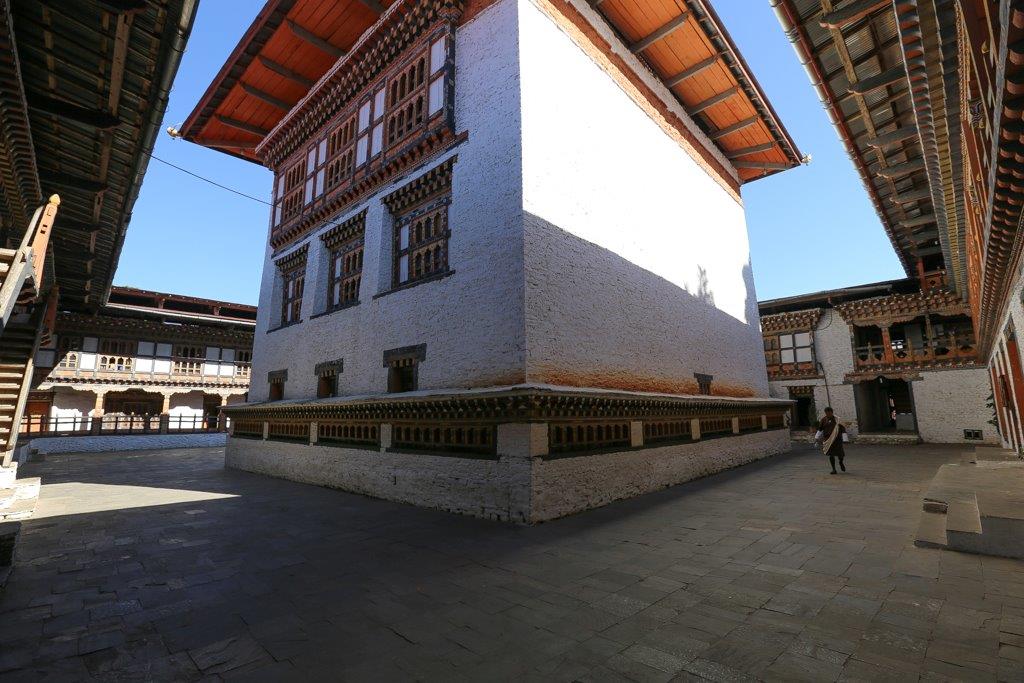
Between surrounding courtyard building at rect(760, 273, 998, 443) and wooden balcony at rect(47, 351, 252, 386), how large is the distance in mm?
25950

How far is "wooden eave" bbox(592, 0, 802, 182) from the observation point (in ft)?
35.2

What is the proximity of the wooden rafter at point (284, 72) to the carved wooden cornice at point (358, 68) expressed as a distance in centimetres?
45

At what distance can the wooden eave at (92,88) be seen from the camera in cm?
551

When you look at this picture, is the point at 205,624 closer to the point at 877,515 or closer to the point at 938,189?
the point at 877,515

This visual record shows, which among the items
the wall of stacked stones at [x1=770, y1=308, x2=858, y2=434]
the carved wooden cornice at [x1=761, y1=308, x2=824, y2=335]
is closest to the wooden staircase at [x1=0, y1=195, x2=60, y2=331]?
→ the carved wooden cornice at [x1=761, y1=308, x2=824, y2=335]

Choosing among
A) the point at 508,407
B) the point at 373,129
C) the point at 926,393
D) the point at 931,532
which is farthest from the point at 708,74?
the point at 926,393

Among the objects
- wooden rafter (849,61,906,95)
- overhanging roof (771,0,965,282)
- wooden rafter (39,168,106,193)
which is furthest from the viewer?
wooden rafter (39,168,106,193)

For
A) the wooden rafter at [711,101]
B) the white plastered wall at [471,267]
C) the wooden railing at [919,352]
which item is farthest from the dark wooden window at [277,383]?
the wooden railing at [919,352]

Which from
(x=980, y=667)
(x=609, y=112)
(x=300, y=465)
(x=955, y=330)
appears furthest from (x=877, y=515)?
(x=955, y=330)

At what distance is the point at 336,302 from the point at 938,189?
12.6 metres

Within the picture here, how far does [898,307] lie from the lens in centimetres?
1923

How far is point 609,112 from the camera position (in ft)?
33.3

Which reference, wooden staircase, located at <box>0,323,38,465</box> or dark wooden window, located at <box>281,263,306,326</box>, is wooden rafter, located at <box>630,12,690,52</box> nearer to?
dark wooden window, located at <box>281,263,306,326</box>

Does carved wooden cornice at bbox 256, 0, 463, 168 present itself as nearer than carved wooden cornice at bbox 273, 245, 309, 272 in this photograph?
Yes
